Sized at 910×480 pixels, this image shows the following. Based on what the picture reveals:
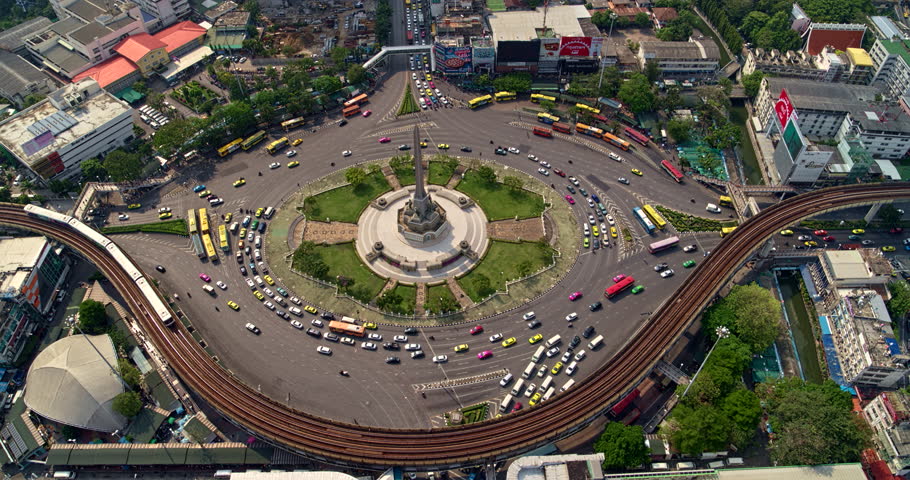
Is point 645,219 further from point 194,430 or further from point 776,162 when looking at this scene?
point 194,430

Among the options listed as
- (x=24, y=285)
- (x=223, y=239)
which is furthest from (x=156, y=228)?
(x=24, y=285)

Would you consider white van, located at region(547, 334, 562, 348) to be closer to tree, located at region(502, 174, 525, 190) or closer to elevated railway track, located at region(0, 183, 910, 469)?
elevated railway track, located at region(0, 183, 910, 469)

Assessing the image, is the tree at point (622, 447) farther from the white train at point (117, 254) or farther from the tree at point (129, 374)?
the tree at point (129, 374)

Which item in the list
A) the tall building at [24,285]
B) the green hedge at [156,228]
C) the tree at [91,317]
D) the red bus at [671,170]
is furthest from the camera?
the red bus at [671,170]

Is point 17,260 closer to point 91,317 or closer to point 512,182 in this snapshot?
point 91,317

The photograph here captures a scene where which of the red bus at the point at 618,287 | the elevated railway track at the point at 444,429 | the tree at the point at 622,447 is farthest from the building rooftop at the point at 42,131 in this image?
the tree at the point at 622,447
